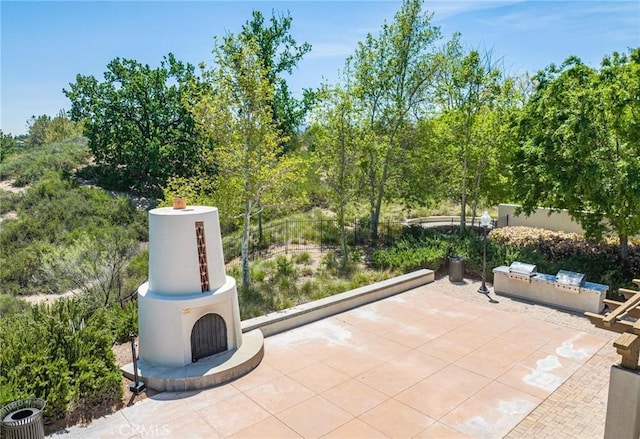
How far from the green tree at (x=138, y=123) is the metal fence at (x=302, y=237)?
381 inches

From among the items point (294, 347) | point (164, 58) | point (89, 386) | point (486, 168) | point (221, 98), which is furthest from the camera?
point (164, 58)

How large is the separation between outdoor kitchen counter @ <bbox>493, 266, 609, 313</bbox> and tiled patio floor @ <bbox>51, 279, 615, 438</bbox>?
57 centimetres

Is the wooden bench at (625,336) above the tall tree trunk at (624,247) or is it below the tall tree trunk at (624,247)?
above

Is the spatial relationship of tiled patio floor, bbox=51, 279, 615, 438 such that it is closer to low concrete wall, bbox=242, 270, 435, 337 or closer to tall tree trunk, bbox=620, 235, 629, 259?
low concrete wall, bbox=242, 270, 435, 337

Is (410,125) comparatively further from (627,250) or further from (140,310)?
(140,310)

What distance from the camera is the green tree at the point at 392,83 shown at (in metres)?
17.9

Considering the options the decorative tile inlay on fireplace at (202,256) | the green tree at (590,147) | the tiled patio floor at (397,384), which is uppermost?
the green tree at (590,147)

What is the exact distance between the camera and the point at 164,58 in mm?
30109

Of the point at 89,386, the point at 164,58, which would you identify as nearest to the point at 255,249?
the point at 89,386

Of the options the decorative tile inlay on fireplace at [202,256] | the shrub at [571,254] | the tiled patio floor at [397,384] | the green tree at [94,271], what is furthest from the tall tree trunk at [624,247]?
the green tree at [94,271]

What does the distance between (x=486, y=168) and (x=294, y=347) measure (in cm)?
1318

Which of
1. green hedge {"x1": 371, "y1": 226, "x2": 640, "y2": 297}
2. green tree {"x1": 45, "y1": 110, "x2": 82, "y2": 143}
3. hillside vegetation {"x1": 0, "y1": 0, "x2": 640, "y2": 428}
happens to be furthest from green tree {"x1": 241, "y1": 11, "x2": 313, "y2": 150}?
green tree {"x1": 45, "y1": 110, "x2": 82, "y2": 143}

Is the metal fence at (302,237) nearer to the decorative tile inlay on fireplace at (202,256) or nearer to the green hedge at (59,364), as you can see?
the decorative tile inlay on fireplace at (202,256)

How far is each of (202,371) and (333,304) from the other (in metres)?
4.48
